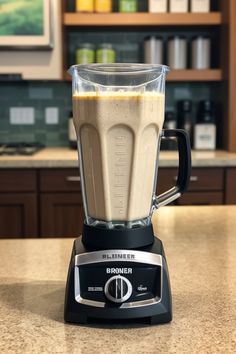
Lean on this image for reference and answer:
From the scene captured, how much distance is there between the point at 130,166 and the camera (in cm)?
81

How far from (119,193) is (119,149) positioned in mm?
70

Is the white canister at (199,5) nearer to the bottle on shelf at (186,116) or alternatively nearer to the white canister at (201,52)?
the white canister at (201,52)

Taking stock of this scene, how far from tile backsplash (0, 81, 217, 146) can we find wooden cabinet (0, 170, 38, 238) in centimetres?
74

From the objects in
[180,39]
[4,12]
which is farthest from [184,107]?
[4,12]

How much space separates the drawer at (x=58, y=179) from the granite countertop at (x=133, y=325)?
4.83 ft

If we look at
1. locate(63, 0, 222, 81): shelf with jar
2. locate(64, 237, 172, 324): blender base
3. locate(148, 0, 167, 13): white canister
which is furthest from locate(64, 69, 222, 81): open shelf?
locate(64, 237, 172, 324): blender base

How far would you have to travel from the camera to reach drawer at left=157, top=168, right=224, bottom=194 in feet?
9.20

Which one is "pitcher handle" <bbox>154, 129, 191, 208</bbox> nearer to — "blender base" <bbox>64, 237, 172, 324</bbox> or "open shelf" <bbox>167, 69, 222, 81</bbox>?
"blender base" <bbox>64, 237, 172, 324</bbox>

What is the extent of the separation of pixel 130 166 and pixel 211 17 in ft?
8.18

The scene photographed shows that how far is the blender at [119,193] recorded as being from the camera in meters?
0.77

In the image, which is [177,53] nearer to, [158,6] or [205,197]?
[158,6]

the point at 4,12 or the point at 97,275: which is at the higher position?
the point at 4,12

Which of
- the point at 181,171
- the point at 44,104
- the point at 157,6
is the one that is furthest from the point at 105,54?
the point at 181,171

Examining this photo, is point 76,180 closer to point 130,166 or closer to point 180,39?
point 180,39
